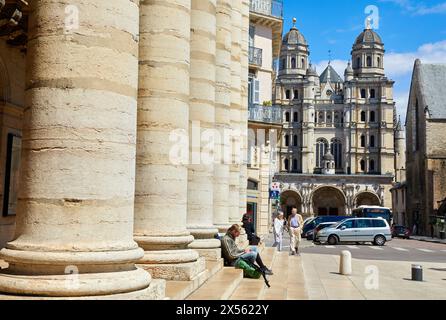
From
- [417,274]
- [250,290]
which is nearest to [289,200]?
[417,274]

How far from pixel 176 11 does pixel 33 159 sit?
3686 mm

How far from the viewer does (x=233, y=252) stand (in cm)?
1087

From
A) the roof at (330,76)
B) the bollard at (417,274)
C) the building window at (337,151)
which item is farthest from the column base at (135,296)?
the roof at (330,76)

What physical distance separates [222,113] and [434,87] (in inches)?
2324

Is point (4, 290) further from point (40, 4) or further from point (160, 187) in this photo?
point (160, 187)

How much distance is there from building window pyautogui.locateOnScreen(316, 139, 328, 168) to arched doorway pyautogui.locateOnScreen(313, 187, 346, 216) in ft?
29.8

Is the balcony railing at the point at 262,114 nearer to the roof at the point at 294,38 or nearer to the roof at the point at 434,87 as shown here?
the roof at the point at 434,87

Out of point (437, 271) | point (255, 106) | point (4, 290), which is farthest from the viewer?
point (255, 106)

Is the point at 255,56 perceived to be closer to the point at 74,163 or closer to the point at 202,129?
the point at 202,129

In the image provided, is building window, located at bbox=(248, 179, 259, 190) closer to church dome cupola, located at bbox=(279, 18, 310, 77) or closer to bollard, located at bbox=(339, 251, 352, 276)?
bollard, located at bbox=(339, 251, 352, 276)

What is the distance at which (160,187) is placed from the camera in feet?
24.1

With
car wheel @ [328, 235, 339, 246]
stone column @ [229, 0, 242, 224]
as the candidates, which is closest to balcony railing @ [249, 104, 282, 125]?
car wheel @ [328, 235, 339, 246]

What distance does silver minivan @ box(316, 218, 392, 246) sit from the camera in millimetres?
31219
